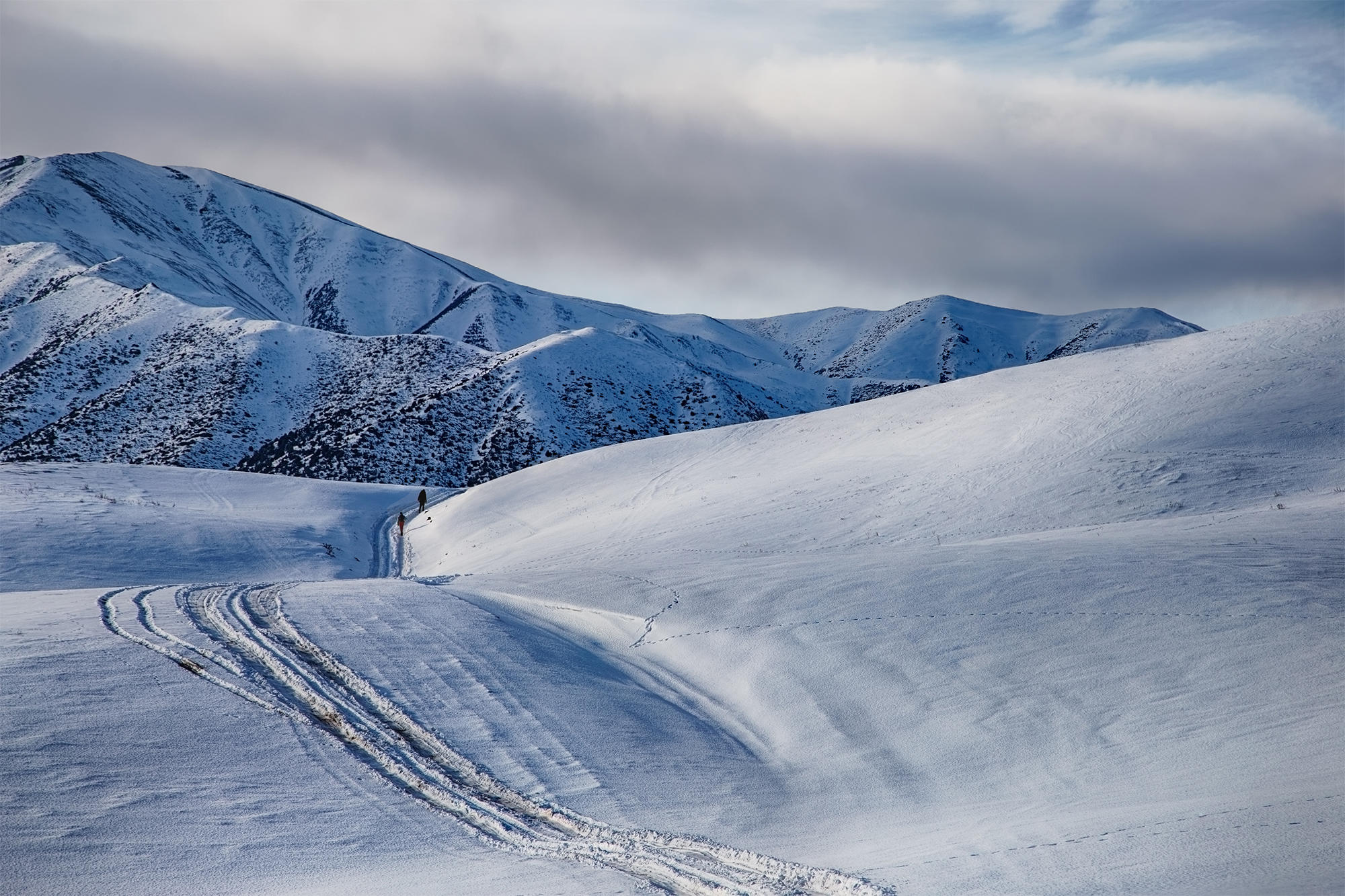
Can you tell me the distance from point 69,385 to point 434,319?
82667 millimetres

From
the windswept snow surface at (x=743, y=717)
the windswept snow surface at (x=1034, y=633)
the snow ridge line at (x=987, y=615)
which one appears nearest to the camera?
the windswept snow surface at (x=743, y=717)

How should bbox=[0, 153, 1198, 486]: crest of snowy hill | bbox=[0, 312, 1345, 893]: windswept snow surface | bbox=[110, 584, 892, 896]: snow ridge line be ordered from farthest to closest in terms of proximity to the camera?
1. bbox=[0, 153, 1198, 486]: crest of snowy hill
2. bbox=[0, 312, 1345, 893]: windswept snow surface
3. bbox=[110, 584, 892, 896]: snow ridge line

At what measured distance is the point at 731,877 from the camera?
7035mm

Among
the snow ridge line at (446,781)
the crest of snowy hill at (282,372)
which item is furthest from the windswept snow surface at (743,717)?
the crest of snowy hill at (282,372)

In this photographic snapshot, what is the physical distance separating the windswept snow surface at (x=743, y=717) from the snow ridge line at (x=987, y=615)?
0.05m

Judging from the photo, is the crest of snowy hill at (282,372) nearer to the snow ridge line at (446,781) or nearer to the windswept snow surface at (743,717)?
the windswept snow surface at (743,717)

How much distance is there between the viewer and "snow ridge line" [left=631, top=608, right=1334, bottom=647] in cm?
1204

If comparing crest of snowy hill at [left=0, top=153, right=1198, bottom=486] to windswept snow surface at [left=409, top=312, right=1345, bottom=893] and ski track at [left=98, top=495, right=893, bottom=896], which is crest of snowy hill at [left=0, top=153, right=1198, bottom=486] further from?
ski track at [left=98, top=495, right=893, bottom=896]

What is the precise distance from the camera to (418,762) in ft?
30.6

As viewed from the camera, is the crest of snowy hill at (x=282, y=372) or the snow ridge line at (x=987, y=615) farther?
the crest of snowy hill at (x=282, y=372)

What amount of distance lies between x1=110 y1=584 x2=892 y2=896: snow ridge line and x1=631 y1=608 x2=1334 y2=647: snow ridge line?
171 inches

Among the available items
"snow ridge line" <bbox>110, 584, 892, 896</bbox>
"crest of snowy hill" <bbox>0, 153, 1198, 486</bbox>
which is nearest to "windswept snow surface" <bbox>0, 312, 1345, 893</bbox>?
"snow ridge line" <bbox>110, 584, 892, 896</bbox>

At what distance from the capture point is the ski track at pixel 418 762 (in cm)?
709

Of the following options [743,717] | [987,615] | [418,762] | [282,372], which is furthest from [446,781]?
[282,372]
